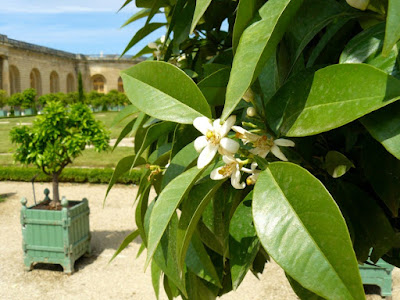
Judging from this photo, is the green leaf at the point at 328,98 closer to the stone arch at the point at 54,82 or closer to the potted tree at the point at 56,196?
the potted tree at the point at 56,196

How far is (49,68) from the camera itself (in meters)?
25.4

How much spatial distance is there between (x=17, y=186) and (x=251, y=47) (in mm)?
6215

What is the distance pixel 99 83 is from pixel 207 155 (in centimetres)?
3134

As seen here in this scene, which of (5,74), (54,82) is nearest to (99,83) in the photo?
(54,82)

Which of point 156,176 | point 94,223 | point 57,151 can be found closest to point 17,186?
point 94,223

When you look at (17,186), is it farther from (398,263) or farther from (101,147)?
(398,263)

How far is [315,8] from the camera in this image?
14.6 inches

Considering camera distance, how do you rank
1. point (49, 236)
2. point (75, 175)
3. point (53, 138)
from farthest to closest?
point (75, 175) < point (53, 138) < point (49, 236)

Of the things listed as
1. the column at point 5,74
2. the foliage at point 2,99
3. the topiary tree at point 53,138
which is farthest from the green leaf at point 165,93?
the column at point 5,74

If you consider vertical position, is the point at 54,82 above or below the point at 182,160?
above

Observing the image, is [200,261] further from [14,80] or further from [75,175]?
[14,80]

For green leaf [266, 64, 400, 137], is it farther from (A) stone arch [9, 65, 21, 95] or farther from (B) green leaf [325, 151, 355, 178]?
(A) stone arch [9, 65, 21, 95]

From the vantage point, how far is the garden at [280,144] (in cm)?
27

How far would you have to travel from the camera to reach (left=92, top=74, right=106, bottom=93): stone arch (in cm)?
3009
